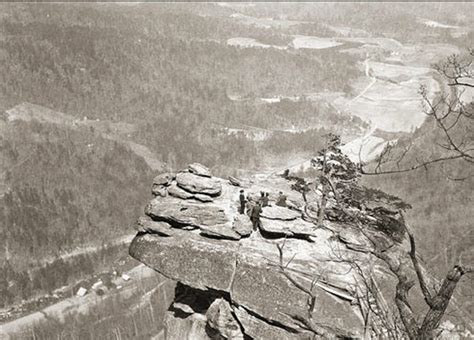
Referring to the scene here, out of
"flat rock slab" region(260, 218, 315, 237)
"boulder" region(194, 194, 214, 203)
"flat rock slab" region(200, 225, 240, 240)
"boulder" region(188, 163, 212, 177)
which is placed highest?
"boulder" region(188, 163, 212, 177)

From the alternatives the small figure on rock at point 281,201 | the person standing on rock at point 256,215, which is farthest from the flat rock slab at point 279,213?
the small figure on rock at point 281,201

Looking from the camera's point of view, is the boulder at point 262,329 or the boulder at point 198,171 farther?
the boulder at point 198,171

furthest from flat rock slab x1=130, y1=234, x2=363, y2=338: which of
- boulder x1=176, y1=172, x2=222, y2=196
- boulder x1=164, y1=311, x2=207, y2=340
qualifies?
boulder x1=176, y1=172, x2=222, y2=196

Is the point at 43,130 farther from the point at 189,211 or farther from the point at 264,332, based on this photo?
the point at 264,332

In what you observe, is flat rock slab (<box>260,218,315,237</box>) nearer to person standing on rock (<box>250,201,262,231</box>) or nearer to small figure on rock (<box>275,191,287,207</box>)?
person standing on rock (<box>250,201,262,231</box>)

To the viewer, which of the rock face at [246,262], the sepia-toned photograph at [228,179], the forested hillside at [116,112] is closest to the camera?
the rock face at [246,262]

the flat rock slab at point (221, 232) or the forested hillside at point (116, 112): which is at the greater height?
the flat rock slab at point (221, 232)

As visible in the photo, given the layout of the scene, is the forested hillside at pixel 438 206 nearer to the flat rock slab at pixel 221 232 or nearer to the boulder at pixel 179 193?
the flat rock slab at pixel 221 232
